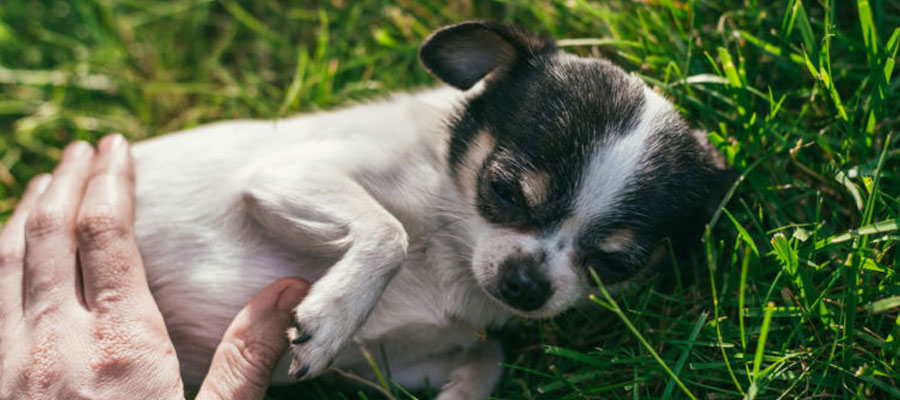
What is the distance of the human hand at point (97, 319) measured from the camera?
254cm

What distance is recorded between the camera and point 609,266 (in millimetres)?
2754

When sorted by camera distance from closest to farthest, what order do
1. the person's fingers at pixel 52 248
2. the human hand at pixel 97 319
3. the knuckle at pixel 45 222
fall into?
1. the human hand at pixel 97 319
2. the person's fingers at pixel 52 248
3. the knuckle at pixel 45 222

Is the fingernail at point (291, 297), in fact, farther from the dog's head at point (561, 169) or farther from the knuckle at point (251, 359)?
the dog's head at point (561, 169)

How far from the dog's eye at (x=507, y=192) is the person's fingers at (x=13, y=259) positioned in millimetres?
1885

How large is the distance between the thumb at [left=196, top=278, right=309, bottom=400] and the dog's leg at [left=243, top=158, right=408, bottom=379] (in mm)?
190

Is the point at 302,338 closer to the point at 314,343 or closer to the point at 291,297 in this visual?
the point at 314,343

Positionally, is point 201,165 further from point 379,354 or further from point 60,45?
point 60,45

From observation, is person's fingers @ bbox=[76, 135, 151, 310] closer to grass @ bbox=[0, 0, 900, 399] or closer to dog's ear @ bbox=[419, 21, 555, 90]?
grass @ bbox=[0, 0, 900, 399]

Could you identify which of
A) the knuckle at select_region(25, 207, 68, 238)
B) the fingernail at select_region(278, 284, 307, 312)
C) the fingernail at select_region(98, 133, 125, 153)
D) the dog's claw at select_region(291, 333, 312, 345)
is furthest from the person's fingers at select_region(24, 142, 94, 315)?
the dog's claw at select_region(291, 333, 312, 345)

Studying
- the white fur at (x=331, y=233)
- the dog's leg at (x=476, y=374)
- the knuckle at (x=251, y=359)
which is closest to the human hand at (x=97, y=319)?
the knuckle at (x=251, y=359)

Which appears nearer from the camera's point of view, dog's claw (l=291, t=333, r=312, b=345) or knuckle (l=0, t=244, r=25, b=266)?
dog's claw (l=291, t=333, r=312, b=345)

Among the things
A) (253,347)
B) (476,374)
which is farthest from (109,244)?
(476,374)

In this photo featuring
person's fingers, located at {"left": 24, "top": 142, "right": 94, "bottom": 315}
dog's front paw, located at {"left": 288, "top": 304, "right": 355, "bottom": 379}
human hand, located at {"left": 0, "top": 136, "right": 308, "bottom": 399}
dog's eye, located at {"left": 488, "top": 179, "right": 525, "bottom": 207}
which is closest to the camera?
dog's front paw, located at {"left": 288, "top": 304, "right": 355, "bottom": 379}

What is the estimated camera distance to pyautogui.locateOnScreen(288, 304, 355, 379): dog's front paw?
242 cm
